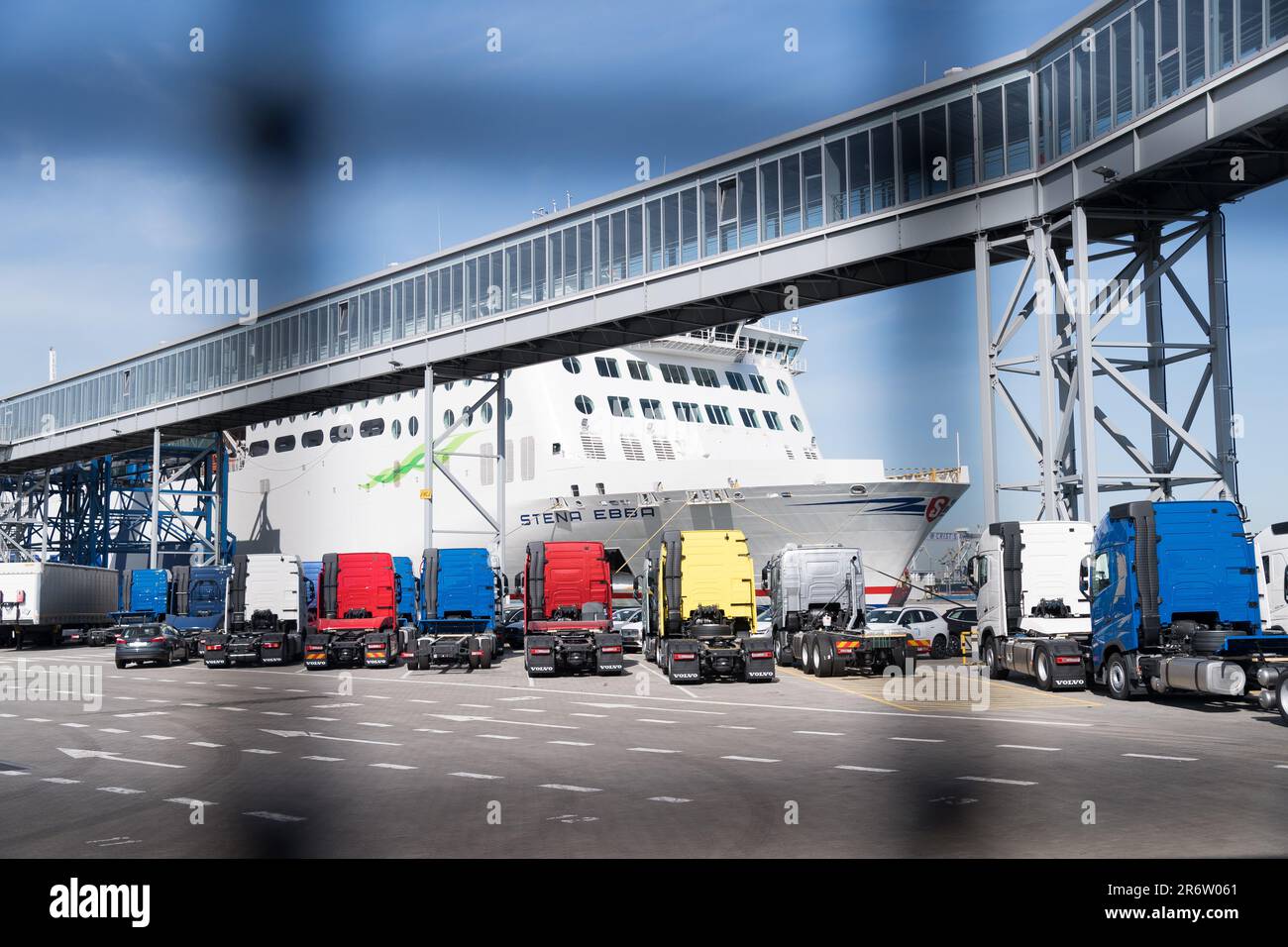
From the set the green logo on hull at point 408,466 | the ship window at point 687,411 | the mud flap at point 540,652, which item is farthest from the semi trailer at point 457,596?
the ship window at point 687,411

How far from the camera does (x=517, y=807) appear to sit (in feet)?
31.7

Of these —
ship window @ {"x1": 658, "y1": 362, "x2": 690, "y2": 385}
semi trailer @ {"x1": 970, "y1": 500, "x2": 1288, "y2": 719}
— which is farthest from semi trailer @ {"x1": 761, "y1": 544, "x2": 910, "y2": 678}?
ship window @ {"x1": 658, "y1": 362, "x2": 690, "y2": 385}

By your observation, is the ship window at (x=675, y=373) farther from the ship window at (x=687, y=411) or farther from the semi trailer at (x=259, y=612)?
the semi trailer at (x=259, y=612)

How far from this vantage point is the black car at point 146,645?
34219mm

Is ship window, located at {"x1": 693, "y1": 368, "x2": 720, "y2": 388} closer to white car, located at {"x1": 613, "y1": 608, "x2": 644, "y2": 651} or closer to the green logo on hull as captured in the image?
the green logo on hull

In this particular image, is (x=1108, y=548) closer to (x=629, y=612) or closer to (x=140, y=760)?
(x=140, y=760)

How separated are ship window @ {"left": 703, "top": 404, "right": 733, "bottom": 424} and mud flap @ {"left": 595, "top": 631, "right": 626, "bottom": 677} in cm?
2389

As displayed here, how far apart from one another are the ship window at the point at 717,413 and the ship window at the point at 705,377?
3.52 ft

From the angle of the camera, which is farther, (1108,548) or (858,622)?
(858,622)

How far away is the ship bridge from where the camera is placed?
20.1 metres

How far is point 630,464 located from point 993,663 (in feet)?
66.1

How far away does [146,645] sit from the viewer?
3441 cm
